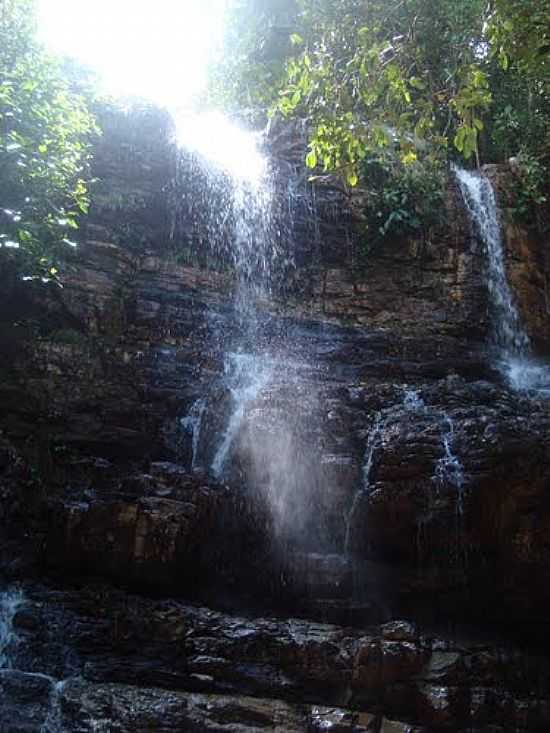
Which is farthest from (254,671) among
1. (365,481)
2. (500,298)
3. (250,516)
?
(500,298)

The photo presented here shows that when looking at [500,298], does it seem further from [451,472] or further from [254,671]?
[254,671]

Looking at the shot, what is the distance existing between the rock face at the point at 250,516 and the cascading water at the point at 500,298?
536mm

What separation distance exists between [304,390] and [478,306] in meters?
4.21

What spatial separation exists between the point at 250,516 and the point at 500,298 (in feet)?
21.1

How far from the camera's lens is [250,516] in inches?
296

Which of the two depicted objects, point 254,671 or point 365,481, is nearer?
point 254,671

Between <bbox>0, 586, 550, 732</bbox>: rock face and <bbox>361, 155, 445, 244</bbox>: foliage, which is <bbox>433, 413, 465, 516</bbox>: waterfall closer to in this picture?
<bbox>0, 586, 550, 732</bbox>: rock face

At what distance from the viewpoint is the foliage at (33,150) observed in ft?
27.2

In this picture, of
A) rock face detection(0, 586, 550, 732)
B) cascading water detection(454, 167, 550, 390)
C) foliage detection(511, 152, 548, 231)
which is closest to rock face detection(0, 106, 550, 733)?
rock face detection(0, 586, 550, 732)

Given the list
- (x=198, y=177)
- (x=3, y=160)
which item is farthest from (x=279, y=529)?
(x=198, y=177)

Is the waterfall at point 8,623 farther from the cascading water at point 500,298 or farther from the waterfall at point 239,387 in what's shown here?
the cascading water at point 500,298

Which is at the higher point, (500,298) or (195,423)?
(500,298)

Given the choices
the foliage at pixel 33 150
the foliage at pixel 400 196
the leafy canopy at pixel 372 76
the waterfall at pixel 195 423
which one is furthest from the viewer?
the foliage at pixel 400 196

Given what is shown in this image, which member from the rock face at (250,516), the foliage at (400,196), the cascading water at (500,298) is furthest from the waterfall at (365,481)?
the foliage at (400,196)
